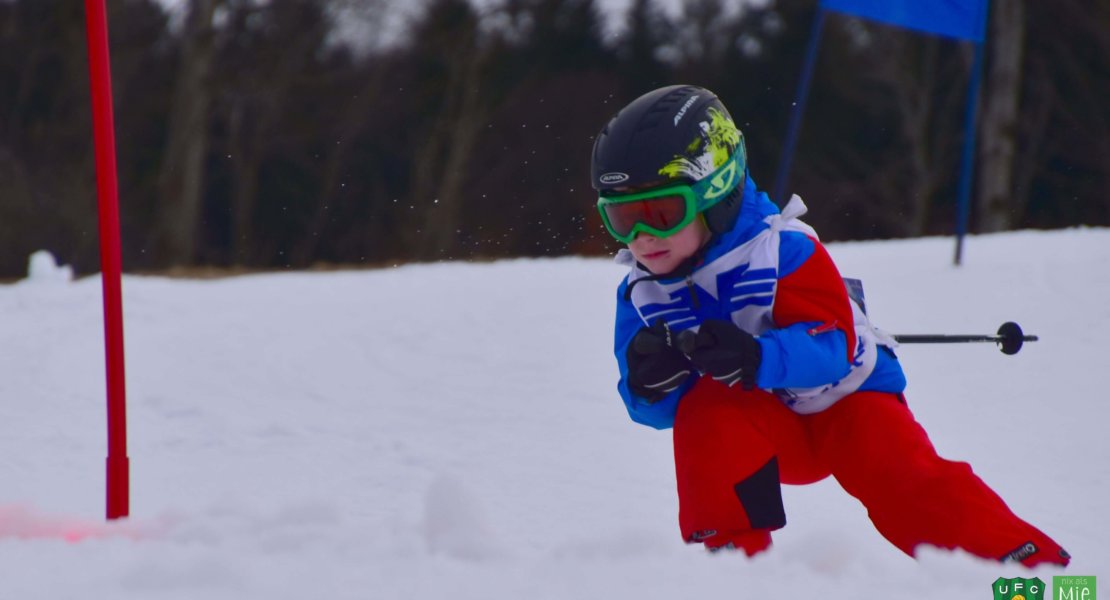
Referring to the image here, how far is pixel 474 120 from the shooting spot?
2439 cm

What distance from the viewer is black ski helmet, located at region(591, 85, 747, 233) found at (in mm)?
2549

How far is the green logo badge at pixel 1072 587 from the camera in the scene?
216 centimetres

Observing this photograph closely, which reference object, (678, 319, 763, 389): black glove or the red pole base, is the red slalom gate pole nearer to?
the red pole base

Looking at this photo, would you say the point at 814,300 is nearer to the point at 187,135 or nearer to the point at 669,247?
the point at 669,247

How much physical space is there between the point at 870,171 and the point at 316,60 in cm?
1150

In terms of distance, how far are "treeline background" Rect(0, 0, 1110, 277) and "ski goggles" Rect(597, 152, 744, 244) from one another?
16.0 meters

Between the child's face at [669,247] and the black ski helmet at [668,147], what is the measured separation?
3cm

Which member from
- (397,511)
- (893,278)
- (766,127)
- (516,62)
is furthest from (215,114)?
(397,511)

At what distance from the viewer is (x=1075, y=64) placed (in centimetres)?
2042

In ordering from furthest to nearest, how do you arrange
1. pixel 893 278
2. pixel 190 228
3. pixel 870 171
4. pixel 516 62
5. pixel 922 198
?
1. pixel 516 62
2. pixel 870 171
3. pixel 922 198
4. pixel 190 228
5. pixel 893 278

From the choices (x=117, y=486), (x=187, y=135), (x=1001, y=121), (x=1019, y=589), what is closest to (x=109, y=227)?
(x=117, y=486)

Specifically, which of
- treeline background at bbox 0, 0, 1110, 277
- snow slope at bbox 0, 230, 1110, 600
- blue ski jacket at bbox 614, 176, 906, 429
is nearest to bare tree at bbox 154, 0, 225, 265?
treeline background at bbox 0, 0, 1110, 277

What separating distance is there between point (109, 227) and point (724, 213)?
4.71 feet

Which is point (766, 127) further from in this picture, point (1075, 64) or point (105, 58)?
point (105, 58)
